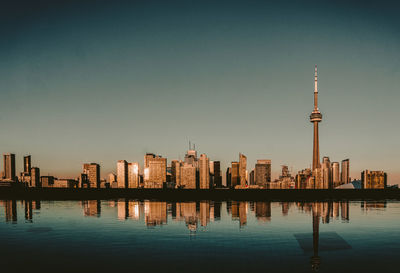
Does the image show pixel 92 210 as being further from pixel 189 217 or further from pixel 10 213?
pixel 189 217

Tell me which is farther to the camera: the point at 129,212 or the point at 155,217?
the point at 129,212

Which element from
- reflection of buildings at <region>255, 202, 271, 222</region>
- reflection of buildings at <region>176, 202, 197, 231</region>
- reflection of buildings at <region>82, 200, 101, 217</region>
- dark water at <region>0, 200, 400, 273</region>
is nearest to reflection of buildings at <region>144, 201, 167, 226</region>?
reflection of buildings at <region>176, 202, 197, 231</region>

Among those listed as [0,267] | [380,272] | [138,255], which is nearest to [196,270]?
[138,255]

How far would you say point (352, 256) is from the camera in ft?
98.9

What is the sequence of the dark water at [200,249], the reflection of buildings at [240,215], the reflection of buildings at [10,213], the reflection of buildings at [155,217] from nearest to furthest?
1. the dark water at [200,249]
2. the reflection of buildings at [155,217]
3. the reflection of buildings at [240,215]
4. the reflection of buildings at [10,213]

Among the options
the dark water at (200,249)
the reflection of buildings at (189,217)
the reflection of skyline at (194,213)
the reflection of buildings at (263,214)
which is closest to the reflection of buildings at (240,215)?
the reflection of skyline at (194,213)

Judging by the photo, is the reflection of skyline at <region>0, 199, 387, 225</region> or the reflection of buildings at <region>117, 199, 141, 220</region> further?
the reflection of buildings at <region>117, 199, 141, 220</region>

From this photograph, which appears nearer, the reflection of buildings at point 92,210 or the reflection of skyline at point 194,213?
the reflection of skyline at point 194,213

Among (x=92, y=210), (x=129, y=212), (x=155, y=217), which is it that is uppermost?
(x=155, y=217)

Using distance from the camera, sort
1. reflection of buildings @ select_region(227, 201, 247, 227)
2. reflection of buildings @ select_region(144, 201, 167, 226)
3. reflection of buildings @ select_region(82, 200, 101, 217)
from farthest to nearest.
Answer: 1. reflection of buildings @ select_region(82, 200, 101, 217)
2. reflection of buildings @ select_region(227, 201, 247, 227)
3. reflection of buildings @ select_region(144, 201, 167, 226)

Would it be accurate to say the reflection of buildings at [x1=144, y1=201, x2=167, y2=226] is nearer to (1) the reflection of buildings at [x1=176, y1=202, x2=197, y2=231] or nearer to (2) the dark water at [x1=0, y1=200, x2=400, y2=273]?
(1) the reflection of buildings at [x1=176, y1=202, x2=197, y2=231]

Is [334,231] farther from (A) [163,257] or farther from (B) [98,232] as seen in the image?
(B) [98,232]

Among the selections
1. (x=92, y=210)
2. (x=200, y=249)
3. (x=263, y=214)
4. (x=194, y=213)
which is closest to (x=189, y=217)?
(x=194, y=213)

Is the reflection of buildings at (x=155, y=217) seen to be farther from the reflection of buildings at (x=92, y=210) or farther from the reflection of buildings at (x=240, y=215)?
the reflection of buildings at (x=240, y=215)
